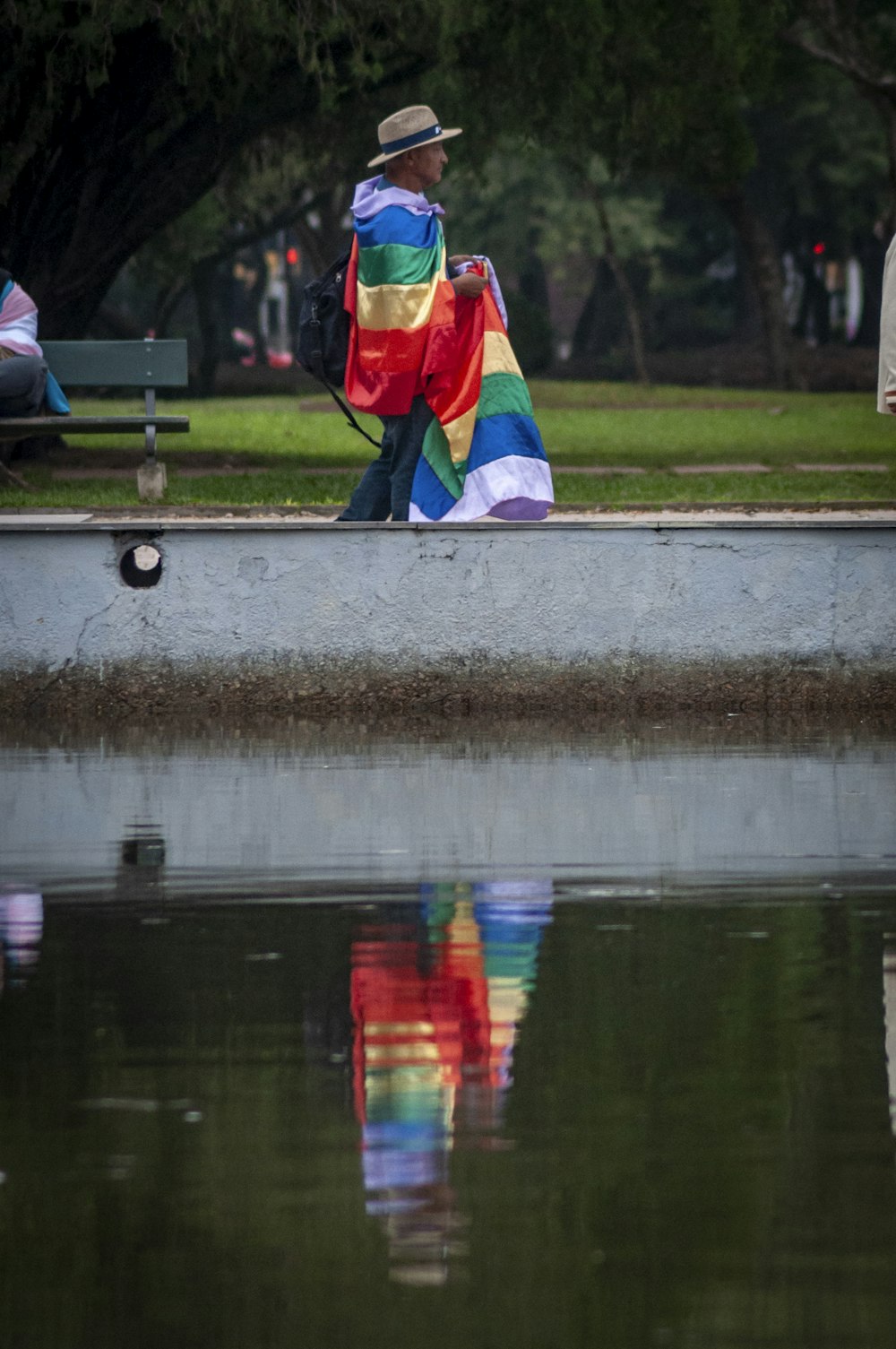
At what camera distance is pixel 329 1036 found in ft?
15.6

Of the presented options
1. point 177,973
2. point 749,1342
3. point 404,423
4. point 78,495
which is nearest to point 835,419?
point 78,495

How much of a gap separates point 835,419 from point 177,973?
2243 cm

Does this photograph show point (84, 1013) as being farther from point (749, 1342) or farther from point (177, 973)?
point (749, 1342)

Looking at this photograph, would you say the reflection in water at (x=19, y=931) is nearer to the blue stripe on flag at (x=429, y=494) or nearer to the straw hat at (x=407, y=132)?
the blue stripe on flag at (x=429, y=494)

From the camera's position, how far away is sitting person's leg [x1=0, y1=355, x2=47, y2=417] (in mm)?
13578

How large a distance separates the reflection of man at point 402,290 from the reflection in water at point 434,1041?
4315 millimetres

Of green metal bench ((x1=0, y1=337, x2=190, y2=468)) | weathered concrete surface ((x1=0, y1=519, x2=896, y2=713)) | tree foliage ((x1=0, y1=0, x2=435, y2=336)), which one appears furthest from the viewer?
tree foliage ((x1=0, y1=0, x2=435, y2=336))

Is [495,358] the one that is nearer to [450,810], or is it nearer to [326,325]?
[326,325]

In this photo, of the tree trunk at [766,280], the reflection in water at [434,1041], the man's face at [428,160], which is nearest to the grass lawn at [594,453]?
the man's face at [428,160]

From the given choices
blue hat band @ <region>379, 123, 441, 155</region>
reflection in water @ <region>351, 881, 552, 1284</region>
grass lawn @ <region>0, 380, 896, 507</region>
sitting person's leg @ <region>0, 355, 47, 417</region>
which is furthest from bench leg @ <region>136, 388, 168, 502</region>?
reflection in water @ <region>351, 881, 552, 1284</region>

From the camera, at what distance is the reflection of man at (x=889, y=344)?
10039 mm

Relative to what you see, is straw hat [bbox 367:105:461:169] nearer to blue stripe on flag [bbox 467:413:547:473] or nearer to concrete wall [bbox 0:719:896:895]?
blue stripe on flag [bbox 467:413:547:473]

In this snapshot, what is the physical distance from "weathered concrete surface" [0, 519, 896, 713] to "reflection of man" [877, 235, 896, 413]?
767 mm

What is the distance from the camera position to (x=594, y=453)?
1928 cm
